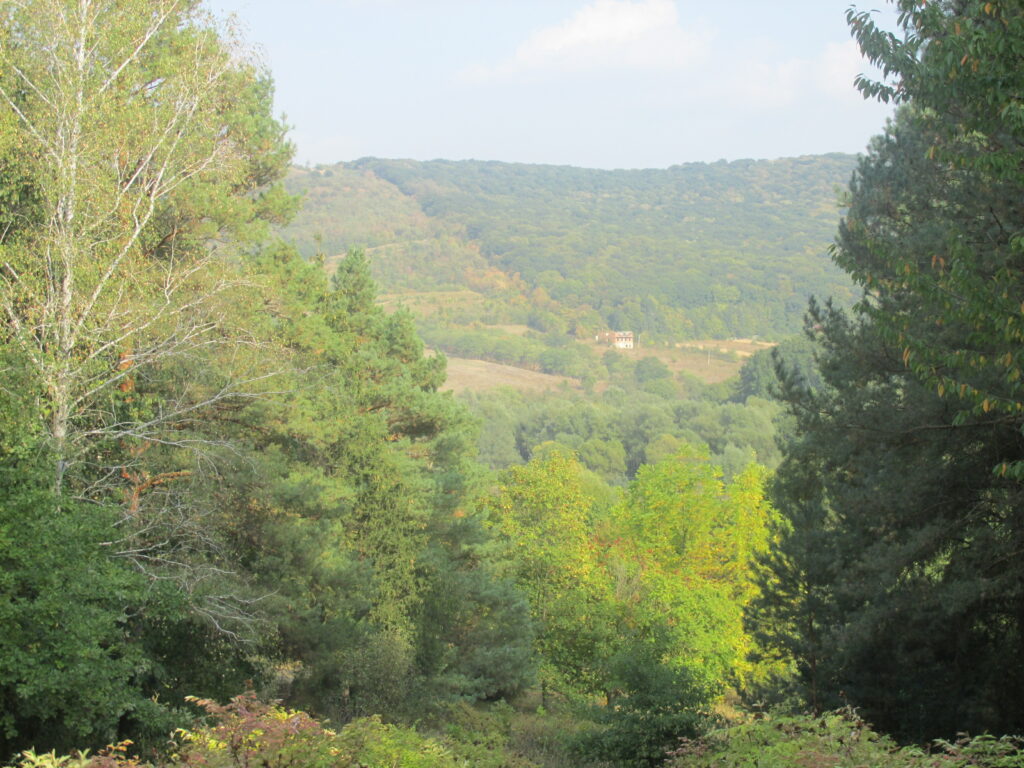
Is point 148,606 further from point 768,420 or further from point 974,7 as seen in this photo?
point 768,420

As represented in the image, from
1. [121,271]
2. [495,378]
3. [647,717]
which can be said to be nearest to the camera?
[121,271]

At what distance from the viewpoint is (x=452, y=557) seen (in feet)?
70.3

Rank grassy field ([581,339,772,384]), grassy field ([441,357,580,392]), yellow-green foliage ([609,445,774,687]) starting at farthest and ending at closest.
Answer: grassy field ([581,339,772,384]), grassy field ([441,357,580,392]), yellow-green foliage ([609,445,774,687])

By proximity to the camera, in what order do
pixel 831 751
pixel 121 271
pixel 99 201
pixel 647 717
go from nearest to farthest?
pixel 831 751
pixel 99 201
pixel 121 271
pixel 647 717

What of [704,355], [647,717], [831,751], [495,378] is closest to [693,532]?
[647,717]

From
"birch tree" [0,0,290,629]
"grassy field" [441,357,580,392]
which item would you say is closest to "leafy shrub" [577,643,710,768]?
"birch tree" [0,0,290,629]

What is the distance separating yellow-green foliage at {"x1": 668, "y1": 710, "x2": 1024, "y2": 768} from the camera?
564cm

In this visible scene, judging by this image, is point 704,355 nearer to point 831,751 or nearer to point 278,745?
point 831,751

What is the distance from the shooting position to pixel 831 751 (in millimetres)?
6164

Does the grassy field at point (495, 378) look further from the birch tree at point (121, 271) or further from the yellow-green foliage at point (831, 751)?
the yellow-green foliage at point (831, 751)

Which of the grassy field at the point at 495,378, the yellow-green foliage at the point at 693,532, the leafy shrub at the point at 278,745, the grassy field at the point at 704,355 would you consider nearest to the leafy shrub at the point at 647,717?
the leafy shrub at the point at 278,745

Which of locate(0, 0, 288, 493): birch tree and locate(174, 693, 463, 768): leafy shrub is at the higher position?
locate(0, 0, 288, 493): birch tree

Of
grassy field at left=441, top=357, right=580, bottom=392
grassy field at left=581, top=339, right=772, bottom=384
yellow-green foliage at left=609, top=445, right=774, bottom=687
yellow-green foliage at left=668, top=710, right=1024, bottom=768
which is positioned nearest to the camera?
yellow-green foliage at left=668, top=710, right=1024, bottom=768

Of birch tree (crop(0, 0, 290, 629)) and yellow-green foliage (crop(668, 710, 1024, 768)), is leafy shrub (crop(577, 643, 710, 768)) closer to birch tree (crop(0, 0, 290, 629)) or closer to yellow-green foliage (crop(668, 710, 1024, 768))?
yellow-green foliage (crop(668, 710, 1024, 768))
